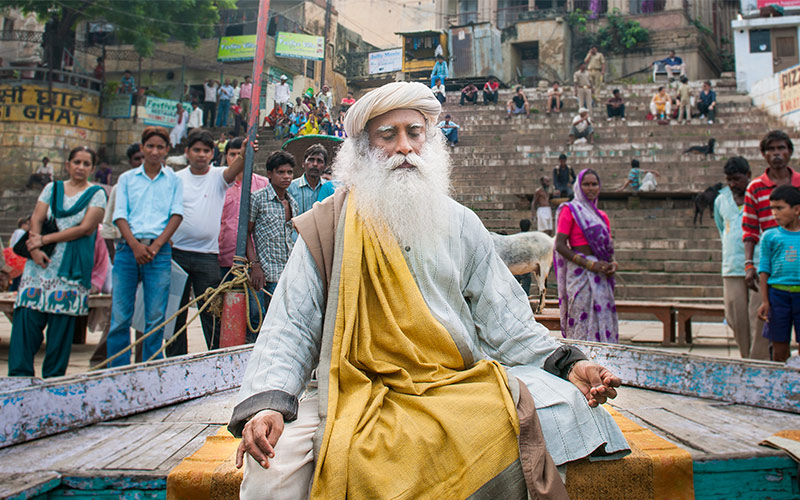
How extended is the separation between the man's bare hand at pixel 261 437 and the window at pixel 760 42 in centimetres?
2512

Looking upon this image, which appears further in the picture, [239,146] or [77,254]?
[239,146]

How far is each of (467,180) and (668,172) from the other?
463 cm

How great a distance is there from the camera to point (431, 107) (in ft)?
7.32

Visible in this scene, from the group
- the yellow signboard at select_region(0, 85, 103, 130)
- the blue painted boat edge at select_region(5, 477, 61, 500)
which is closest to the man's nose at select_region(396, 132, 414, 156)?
the blue painted boat edge at select_region(5, 477, 61, 500)

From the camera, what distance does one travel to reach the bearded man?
5.30 feet

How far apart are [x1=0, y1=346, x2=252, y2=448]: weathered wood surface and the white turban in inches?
65.3

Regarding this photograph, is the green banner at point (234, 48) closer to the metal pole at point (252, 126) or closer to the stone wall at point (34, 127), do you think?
the stone wall at point (34, 127)

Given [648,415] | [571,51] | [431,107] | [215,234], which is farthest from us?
[571,51]

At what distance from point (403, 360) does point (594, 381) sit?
57 cm

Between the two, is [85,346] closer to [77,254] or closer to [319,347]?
[77,254]

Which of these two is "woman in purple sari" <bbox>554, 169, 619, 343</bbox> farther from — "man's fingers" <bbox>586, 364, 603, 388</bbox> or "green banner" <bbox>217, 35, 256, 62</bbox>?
"green banner" <bbox>217, 35, 256, 62</bbox>

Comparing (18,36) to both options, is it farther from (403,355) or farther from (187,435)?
(403,355)

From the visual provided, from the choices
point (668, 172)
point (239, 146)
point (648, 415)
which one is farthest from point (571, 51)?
point (648, 415)

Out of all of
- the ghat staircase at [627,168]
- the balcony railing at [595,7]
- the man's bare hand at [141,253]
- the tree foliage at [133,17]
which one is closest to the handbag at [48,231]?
the man's bare hand at [141,253]
